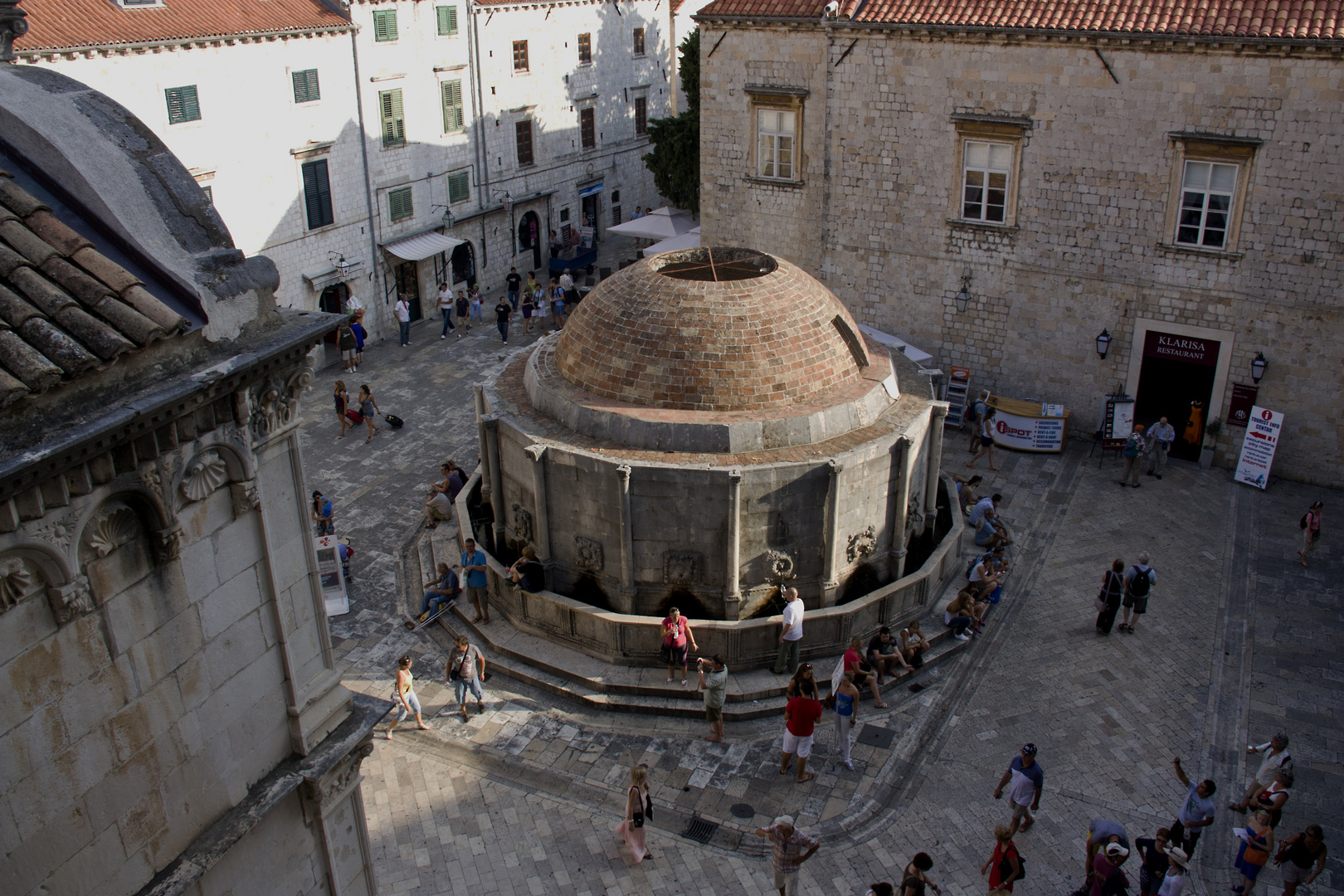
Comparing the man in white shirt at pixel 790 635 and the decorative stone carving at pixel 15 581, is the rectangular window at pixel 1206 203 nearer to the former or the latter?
the man in white shirt at pixel 790 635

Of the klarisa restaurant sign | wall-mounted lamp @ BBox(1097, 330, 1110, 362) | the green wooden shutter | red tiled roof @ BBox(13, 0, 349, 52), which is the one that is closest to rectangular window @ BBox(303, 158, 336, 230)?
red tiled roof @ BBox(13, 0, 349, 52)

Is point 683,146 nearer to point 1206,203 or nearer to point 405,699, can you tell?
point 1206,203

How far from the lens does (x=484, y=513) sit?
20.8m

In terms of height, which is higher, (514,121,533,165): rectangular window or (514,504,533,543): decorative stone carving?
(514,121,533,165): rectangular window

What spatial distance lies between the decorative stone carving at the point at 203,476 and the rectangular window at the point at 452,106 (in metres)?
28.9

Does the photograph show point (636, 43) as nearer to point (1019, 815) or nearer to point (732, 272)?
point (732, 272)

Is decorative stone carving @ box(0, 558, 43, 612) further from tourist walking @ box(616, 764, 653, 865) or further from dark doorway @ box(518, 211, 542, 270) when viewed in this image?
dark doorway @ box(518, 211, 542, 270)

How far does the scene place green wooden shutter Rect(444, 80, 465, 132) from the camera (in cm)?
3484

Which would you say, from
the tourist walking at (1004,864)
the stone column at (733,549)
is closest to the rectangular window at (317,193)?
the stone column at (733,549)

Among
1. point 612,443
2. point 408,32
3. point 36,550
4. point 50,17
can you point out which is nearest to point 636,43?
point 408,32

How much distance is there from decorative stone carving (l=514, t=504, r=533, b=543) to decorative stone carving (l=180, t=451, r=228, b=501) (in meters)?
9.93

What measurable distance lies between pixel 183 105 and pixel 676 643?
19.6m

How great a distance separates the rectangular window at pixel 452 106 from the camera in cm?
3484

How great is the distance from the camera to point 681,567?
17188 mm
